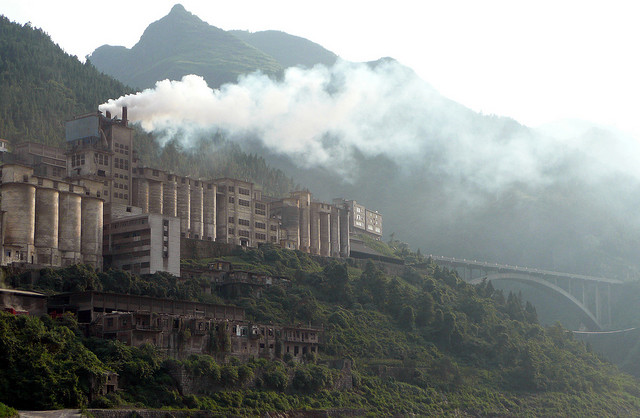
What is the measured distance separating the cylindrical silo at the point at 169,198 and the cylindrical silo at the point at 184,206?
0.79m

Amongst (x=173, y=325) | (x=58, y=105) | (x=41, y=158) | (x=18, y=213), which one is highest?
(x=58, y=105)

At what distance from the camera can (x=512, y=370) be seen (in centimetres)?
12812

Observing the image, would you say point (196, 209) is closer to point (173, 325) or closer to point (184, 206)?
point (184, 206)

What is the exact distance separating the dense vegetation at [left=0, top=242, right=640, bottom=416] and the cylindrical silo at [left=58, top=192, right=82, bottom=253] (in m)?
7.70

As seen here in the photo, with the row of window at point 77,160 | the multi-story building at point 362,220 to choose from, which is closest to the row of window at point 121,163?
the row of window at point 77,160

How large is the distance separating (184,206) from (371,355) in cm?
3117

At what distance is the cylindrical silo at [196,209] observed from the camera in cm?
12562

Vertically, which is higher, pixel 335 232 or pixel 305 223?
pixel 305 223

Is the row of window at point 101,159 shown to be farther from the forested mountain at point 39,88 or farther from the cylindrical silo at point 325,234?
the cylindrical silo at point 325,234

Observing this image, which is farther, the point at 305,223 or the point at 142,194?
the point at 305,223

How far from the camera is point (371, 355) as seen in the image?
11350cm

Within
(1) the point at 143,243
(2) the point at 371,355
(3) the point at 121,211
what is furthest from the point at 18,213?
(2) the point at 371,355

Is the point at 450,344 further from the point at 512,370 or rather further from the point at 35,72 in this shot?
the point at 35,72

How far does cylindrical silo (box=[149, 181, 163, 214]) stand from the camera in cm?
12038
